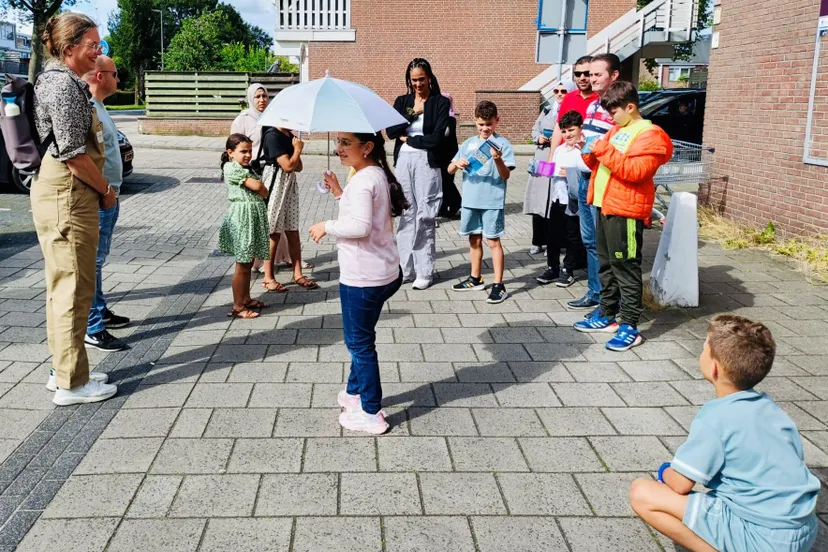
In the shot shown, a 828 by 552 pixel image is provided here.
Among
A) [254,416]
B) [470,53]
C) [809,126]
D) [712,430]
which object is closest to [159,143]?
[470,53]

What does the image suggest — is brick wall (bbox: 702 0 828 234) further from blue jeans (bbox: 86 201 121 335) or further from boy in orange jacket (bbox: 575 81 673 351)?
blue jeans (bbox: 86 201 121 335)

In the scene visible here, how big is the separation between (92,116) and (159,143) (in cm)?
1828

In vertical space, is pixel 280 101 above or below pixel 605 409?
above

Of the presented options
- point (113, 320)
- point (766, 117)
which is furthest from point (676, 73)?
point (113, 320)

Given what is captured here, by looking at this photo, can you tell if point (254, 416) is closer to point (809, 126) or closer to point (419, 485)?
point (419, 485)

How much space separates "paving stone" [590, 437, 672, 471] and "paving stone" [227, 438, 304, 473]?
1513 millimetres

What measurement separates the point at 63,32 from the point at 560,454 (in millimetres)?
3437

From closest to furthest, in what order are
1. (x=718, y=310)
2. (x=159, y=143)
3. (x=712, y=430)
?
(x=712, y=430), (x=718, y=310), (x=159, y=143)

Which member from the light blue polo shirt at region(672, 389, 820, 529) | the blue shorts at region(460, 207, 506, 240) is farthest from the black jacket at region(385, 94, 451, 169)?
the light blue polo shirt at region(672, 389, 820, 529)

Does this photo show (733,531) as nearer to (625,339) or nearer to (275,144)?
(625,339)

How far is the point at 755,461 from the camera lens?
8.41 feet

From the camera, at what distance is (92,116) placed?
169 inches

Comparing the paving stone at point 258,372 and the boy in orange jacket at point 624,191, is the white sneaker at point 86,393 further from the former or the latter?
the boy in orange jacket at point 624,191

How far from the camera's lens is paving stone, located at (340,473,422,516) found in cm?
333
